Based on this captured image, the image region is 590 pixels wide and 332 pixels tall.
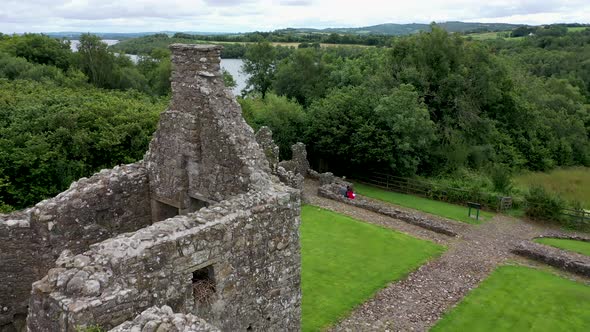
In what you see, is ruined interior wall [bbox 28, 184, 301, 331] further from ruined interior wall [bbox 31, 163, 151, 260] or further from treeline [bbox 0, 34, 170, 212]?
treeline [bbox 0, 34, 170, 212]

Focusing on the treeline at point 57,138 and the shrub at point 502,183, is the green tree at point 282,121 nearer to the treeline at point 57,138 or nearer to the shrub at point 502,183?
the treeline at point 57,138

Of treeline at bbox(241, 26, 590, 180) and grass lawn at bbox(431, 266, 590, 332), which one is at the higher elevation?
treeline at bbox(241, 26, 590, 180)

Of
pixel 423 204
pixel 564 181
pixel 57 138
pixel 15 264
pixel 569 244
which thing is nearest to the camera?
pixel 15 264

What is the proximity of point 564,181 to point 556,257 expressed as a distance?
17.7 metres

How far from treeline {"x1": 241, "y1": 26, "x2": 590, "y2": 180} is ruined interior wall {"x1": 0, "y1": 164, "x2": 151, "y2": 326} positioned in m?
20.9

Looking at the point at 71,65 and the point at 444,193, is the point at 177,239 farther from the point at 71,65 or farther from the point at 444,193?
the point at 71,65

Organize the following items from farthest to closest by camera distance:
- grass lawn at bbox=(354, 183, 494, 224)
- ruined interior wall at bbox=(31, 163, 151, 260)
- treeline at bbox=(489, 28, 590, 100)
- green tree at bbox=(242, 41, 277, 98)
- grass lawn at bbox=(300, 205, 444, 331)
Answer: treeline at bbox=(489, 28, 590, 100), green tree at bbox=(242, 41, 277, 98), grass lawn at bbox=(354, 183, 494, 224), grass lawn at bbox=(300, 205, 444, 331), ruined interior wall at bbox=(31, 163, 151, 260)

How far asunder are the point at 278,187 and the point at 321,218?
13.5 metres

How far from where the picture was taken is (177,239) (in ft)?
21.8

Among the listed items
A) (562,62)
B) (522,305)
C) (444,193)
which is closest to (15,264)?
(522,305)

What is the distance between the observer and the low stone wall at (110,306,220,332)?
5.52 m

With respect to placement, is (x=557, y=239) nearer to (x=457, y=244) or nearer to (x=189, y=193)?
(x=457, y=244)

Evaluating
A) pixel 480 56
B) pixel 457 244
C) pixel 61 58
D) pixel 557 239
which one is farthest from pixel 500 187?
pixel 61 58

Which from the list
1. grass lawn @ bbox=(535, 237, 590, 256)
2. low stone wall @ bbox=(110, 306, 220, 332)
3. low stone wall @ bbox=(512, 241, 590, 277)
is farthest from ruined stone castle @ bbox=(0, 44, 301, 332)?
grass lawn @ bbox=(535, 237, 590, 256)
